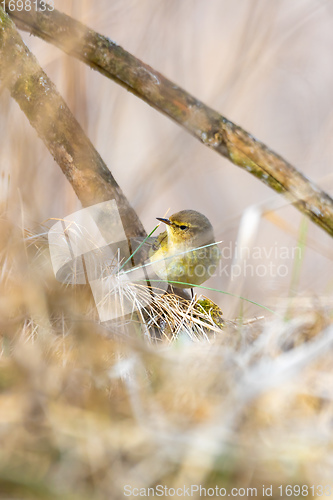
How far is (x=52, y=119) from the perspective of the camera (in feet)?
7.39

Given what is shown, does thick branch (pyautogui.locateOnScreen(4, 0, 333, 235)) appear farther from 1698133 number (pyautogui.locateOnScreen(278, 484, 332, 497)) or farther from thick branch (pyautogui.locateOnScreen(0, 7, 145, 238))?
1698133 number (pyautogui.locateOnScreen(278, 484, 332, 497))

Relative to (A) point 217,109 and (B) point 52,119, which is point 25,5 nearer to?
(B) point 52,119

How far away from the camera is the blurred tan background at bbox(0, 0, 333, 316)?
2096 mm

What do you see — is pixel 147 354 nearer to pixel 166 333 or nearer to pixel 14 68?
pixel 166 333

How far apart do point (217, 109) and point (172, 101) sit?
0.86 m

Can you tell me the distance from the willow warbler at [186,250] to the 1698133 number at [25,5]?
1.47 m

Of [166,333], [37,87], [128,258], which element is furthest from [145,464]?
[37,87]

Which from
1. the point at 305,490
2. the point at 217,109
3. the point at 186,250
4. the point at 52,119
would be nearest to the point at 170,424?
the point at 305,490

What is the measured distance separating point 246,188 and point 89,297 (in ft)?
12.7

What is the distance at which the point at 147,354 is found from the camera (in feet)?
3.13

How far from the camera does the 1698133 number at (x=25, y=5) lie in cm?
226

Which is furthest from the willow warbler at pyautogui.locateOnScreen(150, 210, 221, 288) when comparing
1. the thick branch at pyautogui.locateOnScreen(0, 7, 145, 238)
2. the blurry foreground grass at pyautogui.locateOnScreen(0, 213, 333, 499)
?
the blurry foreground grass at pyautogui.locateOnScreen(0, 213, 333, 499)

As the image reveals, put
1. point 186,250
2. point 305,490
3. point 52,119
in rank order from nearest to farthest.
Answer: point 305,490 → point 52,119 → point 186,250

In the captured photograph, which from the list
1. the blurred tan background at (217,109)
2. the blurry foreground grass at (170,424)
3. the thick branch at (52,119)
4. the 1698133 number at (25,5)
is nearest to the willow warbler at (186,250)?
the blurred tan background at (217,109)
